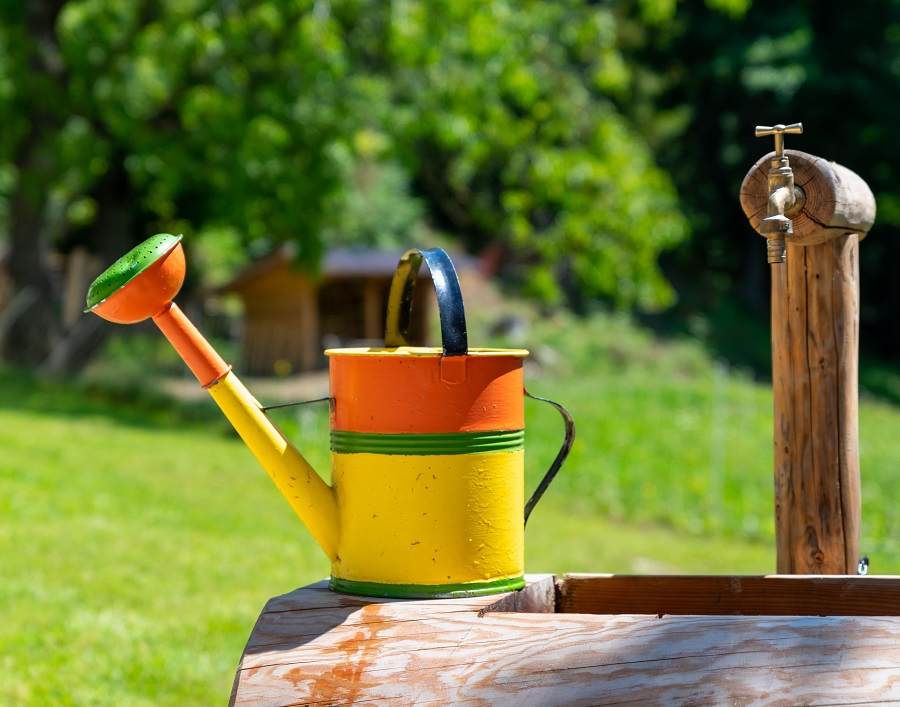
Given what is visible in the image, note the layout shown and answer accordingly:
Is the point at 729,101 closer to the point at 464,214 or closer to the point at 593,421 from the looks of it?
the point at 464,214

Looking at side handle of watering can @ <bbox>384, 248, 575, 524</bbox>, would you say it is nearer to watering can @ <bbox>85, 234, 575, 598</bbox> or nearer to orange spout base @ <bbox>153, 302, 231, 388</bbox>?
watering can @ <bbox>85, 234, 575, 598</bbox>

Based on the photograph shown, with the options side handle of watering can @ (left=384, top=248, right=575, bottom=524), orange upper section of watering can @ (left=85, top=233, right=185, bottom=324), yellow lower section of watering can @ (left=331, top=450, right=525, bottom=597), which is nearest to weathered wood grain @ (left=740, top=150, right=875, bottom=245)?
side handle of watering can @ (left=384, top=248, right=575, bottom=524)

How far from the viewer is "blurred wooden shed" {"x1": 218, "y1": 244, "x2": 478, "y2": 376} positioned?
806 inches

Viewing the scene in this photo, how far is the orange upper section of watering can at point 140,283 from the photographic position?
6.52 feet

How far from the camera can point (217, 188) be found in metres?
14.0

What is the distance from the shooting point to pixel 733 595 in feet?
7.24

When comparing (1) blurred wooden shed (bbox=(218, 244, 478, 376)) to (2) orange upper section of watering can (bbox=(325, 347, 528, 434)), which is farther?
(1) blurred wooden shed (bbox=(218, 244, 478, 376))

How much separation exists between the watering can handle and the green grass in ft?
5.77

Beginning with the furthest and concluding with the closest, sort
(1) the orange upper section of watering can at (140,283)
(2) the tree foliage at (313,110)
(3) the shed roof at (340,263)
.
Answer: (3) the shed roof at (340,263), (2) the tree foliage at (313,110), (1) the orange upper section of watering can at (140,283)

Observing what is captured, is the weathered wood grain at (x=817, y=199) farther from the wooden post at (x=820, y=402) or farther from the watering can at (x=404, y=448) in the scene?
the watering can at (x=404, y=448)

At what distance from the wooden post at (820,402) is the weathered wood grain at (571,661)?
0.86 meters

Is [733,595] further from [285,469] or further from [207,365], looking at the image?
[207,365]

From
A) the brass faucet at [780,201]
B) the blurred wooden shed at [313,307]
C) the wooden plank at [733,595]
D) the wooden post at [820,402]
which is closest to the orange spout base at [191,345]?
the wooden plank at [733,595]

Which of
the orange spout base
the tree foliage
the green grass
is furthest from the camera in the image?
the tree foliage
